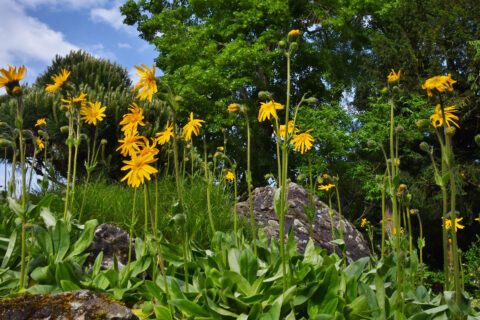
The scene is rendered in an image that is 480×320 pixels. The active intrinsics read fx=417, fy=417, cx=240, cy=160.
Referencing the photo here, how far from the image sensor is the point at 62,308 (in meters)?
1.86

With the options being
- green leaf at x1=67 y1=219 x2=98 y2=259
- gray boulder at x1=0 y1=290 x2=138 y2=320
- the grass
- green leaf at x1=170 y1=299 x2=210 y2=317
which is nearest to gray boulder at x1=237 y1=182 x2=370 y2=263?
the grass

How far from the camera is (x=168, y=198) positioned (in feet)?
16.2

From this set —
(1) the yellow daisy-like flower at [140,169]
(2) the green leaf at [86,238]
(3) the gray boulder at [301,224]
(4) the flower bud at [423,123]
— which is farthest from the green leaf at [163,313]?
(3) the gray boulder at [301,224]

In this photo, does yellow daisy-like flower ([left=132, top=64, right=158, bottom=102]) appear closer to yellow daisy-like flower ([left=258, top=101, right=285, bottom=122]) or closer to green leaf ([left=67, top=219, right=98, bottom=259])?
yellow daisy-like flower ([left=258, top=101, right=285, bottom=122])

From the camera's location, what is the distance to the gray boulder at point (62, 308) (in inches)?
72.5

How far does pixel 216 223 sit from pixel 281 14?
13.0 metres

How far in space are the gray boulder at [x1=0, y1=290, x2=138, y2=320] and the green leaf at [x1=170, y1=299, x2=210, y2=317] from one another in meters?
0.20

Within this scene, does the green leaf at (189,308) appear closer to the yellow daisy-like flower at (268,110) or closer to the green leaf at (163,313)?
the green leaf at (163,313)

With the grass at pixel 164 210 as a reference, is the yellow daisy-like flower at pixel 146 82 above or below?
above

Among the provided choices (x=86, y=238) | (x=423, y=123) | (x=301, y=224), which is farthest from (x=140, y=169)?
(x=301, y=224)

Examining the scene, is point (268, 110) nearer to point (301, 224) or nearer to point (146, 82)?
point (146, 82)

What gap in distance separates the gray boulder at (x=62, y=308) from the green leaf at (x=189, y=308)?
0.20 metres

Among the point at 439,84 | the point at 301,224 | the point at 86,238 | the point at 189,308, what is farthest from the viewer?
the point at 301,224

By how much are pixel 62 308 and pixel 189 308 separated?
0.57 metres
